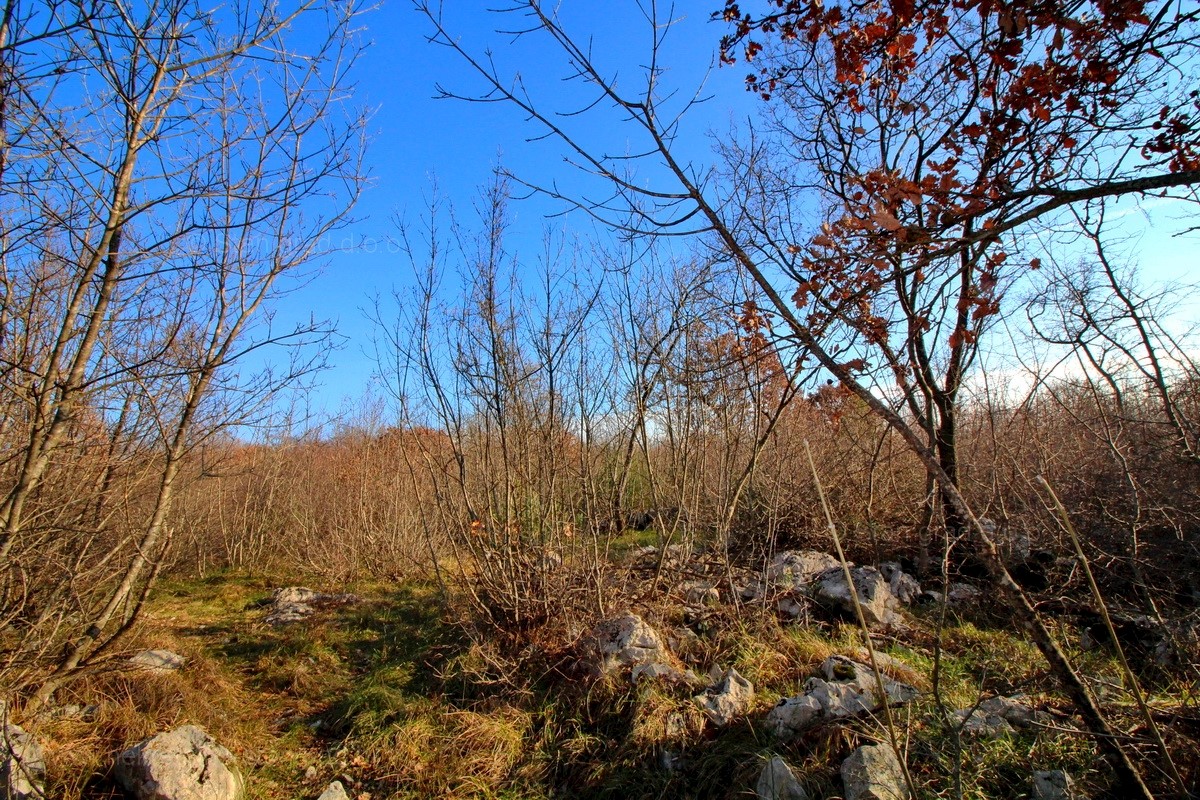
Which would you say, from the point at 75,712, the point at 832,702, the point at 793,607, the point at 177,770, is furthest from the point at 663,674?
the point at 75,712

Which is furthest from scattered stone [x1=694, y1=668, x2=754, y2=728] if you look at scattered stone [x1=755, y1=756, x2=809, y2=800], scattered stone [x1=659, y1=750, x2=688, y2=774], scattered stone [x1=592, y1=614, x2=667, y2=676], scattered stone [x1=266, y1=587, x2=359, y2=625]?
scattered stone [x1=266, y1=587, x2=359, y2=625]

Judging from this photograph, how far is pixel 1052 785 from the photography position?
233 centimetres

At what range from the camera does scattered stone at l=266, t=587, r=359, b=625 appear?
19.7ft

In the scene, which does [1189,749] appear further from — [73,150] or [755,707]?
[73,150]

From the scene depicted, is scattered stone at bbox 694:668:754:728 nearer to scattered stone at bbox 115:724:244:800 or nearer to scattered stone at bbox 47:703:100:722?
scattered stone at bbox 115:724:244:800

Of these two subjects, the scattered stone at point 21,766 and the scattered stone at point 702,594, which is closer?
the scattered stone at point 21,766

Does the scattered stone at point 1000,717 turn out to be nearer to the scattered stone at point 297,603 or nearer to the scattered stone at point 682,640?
the scattered stone at point 682,640

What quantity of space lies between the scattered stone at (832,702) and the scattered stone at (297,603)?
4868 mm

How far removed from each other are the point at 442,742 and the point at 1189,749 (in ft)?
11.6

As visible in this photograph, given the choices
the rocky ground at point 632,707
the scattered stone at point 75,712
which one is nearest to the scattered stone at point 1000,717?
the rocky ground at point 632,707

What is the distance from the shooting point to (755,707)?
11.4ft

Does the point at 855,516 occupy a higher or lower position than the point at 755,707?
higher

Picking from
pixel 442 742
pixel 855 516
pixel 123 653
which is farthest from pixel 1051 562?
pixel 123 653

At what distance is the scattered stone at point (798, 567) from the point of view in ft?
17.6
